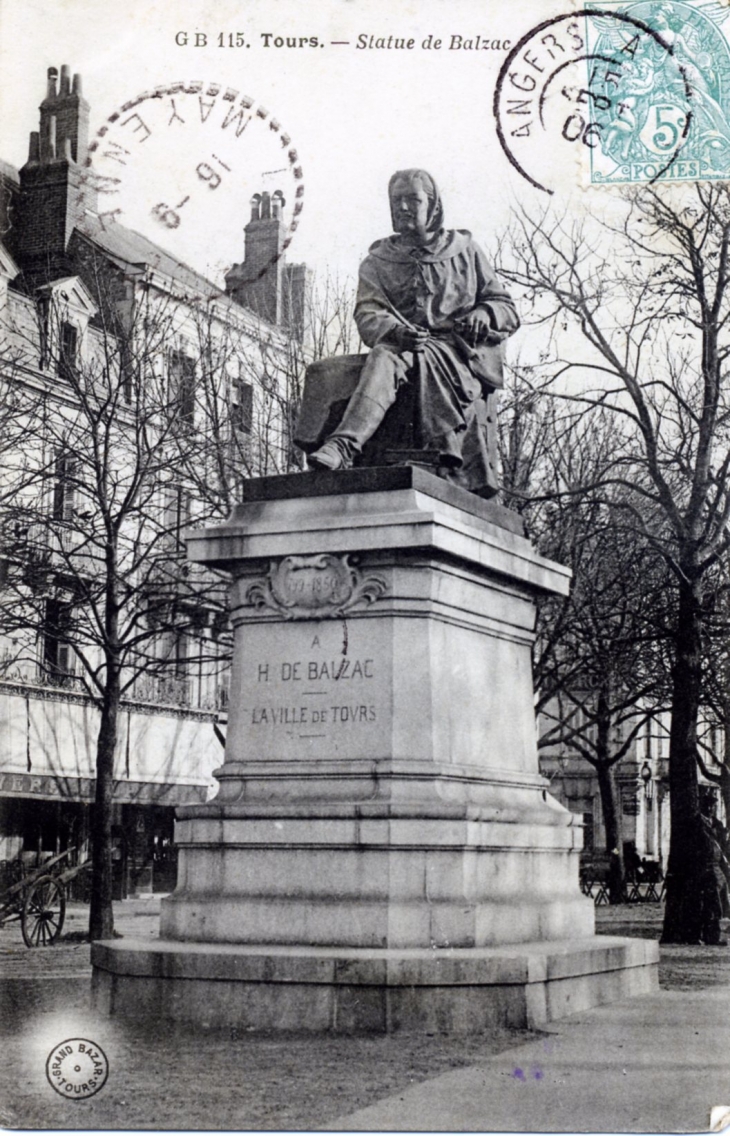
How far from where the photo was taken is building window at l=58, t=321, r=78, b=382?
67.7 feet

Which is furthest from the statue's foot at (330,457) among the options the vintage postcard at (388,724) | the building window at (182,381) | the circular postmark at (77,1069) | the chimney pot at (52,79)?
the building window at (182,381)

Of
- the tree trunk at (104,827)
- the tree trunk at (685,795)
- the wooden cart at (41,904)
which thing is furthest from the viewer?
the tree trunk at (104,827)

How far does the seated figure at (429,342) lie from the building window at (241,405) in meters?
13.0

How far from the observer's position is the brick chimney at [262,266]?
79.4ft

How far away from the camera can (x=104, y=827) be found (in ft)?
63.7

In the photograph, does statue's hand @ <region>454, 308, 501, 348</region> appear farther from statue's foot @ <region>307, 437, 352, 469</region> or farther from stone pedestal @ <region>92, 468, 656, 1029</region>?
statue's foot @ <region>307, 437, 352, 469</region>

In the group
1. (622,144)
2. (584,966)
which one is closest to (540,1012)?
(584,966)

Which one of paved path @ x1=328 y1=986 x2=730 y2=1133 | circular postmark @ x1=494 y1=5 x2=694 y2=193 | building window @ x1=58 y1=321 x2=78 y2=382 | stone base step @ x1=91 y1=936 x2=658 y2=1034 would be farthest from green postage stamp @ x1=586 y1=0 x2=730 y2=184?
building window @ x1=58 y1=321 x2=78 y2=382

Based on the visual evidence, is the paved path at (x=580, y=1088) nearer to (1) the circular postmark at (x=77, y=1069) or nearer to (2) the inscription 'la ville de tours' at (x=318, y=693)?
(1) the circular postmark at (x=77, y=1069)

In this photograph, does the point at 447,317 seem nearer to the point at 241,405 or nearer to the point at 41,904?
the point at 41,904

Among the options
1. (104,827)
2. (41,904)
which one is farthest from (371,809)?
(104,827)

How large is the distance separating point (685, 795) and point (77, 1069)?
38.4ft

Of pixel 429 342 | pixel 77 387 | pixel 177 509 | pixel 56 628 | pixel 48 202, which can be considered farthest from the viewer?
pixel 48 202

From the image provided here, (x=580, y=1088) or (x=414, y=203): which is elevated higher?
(x=414, y=203)
